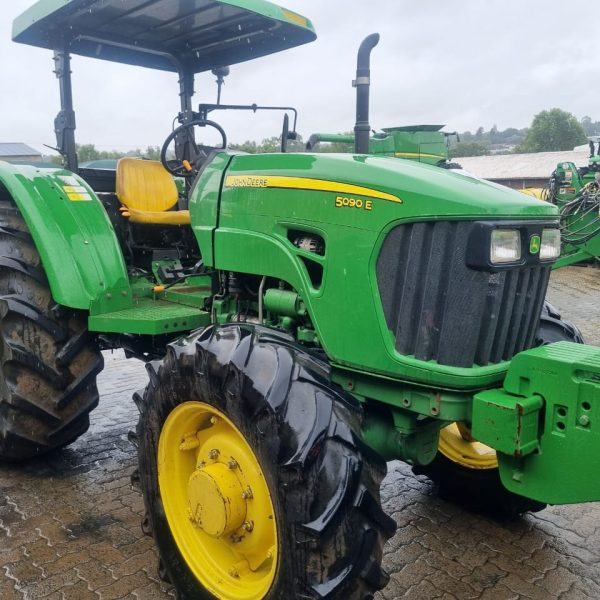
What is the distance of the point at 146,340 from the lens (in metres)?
3.68

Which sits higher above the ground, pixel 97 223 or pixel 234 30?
pixel 234 30

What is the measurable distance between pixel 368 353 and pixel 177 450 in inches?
34.6

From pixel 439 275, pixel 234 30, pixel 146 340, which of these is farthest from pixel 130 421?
pixel 439 275

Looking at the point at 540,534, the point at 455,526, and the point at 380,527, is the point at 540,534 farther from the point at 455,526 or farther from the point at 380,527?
the point at 380,527

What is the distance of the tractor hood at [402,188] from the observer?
212 cm

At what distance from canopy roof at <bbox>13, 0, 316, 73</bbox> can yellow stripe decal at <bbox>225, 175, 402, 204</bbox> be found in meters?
1.12

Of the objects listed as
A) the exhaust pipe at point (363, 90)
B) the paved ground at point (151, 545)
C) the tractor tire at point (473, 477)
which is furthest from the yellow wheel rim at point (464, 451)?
the exhaust pipe at point (363, 90)

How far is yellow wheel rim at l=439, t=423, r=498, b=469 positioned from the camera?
3.27 metres

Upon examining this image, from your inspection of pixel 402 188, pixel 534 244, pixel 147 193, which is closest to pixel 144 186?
pixel 147 193

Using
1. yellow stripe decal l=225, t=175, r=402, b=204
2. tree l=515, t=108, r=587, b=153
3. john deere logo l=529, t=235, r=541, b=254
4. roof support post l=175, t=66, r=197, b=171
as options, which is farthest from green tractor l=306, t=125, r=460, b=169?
tree l=515, t=108, r=587, b=153

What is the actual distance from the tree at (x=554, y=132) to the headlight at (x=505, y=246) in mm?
55939

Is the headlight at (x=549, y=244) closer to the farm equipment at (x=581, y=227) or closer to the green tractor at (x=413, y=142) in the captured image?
the green tractor at (x=413, y=142)

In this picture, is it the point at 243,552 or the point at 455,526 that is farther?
the point at 455,526

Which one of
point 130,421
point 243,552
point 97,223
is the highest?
point 97,223
